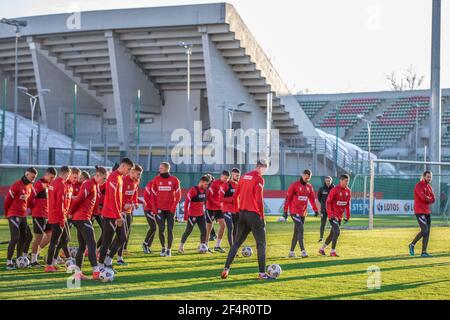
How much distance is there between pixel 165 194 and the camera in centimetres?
1938

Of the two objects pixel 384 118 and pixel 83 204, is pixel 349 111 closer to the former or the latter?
pixel 384 118

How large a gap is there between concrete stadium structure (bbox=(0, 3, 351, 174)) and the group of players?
31807 mm

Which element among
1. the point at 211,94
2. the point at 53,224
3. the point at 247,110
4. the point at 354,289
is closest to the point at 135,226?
the point at 53,224

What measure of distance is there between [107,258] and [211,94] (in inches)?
1597

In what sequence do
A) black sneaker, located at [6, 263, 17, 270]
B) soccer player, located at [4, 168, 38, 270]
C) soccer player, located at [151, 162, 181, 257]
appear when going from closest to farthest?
black sneaker, located at [6, 263, 17, 270] → soccer player, located at [4, 168, 38, 270] → soccer player, located at [151, 162, 181, 257]

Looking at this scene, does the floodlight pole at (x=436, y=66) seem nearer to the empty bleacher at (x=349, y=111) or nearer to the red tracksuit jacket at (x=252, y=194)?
the red tracksuit jacket at (x=252, y=194)

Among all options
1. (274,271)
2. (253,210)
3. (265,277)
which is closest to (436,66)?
(274,271)

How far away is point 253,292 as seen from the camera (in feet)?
43.5

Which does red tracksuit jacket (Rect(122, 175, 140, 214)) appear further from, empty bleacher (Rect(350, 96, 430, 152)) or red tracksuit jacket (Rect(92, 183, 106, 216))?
empty bleacher (Rect(350, 96, 430, 152))

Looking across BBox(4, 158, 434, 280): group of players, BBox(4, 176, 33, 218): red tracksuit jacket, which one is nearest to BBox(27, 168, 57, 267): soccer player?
BBox(4, 158, 434, 280): group of players

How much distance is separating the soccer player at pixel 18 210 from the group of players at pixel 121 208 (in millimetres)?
19

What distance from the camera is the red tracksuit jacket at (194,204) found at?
68.0ft

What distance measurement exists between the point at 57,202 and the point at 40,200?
1138 millimetres

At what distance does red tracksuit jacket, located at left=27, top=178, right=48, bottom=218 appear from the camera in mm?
16891
